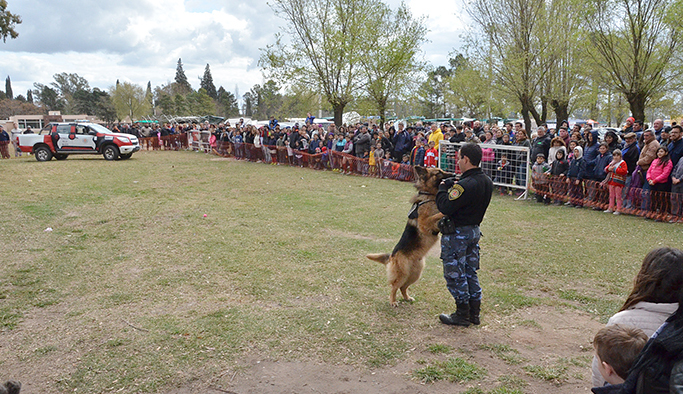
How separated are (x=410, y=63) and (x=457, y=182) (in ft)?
72.7

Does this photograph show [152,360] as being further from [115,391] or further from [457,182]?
[457,182]

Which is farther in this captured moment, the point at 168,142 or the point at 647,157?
the point at 168,142

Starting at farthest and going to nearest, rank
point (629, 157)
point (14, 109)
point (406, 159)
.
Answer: point (14, 109), point (406, 159), point (629, 157)

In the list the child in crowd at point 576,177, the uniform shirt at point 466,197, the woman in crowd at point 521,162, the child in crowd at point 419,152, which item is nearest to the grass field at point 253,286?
the child in crowd at point 576,177

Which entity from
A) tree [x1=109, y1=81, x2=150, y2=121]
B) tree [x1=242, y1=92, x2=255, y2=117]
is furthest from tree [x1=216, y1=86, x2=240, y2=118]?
tree [x1=109, y1=81, x2=150, y2=121]

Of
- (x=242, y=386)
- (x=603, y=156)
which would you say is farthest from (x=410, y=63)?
(x=242, y=386)

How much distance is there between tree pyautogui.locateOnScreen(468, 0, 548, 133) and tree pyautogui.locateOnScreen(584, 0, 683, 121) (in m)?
3.48

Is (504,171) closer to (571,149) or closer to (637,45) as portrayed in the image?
(571,149)

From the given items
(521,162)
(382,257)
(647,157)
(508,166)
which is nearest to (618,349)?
(382,257)

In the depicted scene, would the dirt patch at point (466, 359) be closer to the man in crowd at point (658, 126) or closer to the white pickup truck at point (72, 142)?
the man in crowd at point (658, 126)

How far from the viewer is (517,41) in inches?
809

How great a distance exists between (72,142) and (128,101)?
191 ft

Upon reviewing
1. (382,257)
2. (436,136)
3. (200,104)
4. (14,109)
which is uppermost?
(14,109)

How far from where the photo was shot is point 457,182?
14.5 ft
